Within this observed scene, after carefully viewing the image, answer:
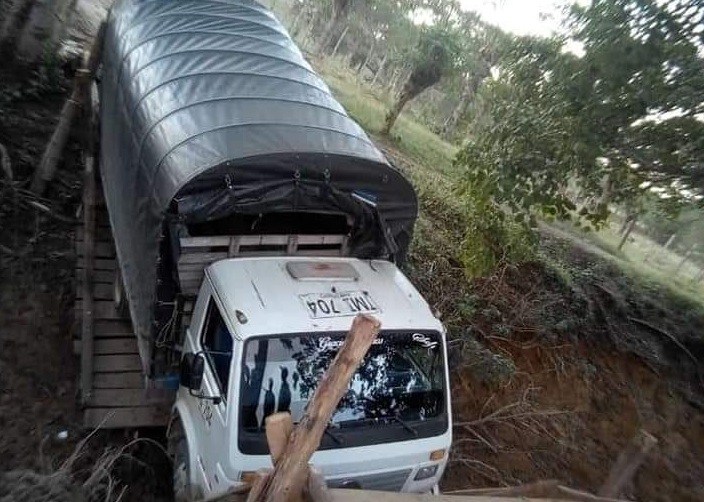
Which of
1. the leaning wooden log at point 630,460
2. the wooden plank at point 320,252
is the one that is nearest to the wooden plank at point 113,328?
the wooden plank at point 320,252

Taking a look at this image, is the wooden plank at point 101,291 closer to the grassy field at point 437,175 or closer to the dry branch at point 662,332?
the grassy field at point 437,175

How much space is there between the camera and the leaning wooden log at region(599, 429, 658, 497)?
2.26 m

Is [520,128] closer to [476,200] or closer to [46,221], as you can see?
[476,200]

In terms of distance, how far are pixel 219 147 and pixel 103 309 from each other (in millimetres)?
2287

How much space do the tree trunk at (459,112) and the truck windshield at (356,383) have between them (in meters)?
14.6

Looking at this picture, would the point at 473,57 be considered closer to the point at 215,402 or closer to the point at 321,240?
the point at 321,240

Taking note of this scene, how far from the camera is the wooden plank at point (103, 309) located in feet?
16.0

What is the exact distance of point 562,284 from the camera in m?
8.74

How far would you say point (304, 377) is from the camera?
3.22m

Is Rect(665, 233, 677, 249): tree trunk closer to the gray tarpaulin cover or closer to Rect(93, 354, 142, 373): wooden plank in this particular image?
the gray tarpaulin cover

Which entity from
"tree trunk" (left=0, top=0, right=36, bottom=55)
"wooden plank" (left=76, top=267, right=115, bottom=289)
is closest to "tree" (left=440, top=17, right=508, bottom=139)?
"tree trunk" (left=0, top=0, right=36, bottom=55)

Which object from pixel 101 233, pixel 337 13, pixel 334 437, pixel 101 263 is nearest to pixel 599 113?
pixel 334 437

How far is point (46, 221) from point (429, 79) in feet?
31.2

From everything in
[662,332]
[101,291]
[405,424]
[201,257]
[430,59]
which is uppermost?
[430,59]
